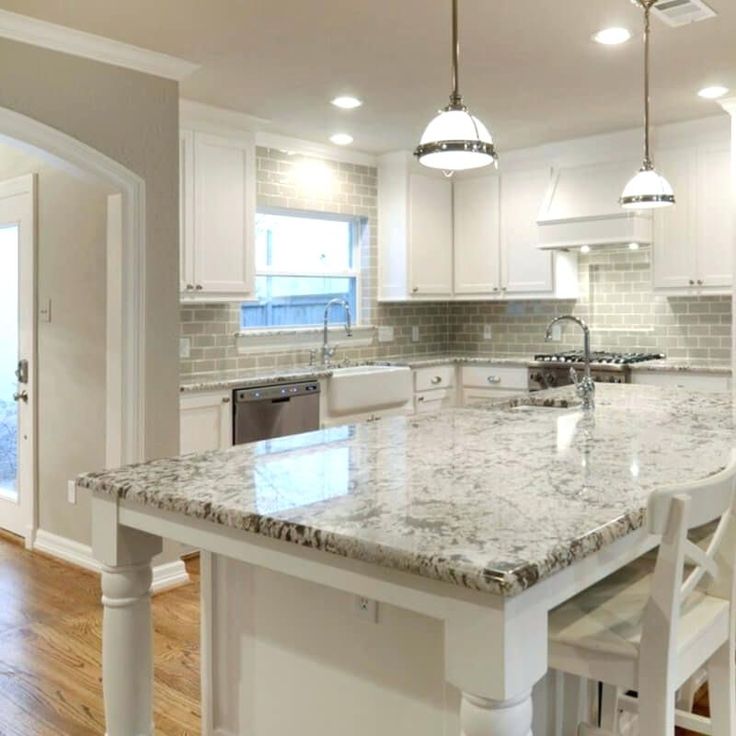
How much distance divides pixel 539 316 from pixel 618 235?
115 centimetres

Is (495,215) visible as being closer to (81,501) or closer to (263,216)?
(263,216)

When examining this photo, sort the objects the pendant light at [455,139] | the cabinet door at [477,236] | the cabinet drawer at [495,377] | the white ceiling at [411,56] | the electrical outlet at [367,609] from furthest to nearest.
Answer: the cabinet door at [477,236]
the cabinet drawer at [495,377]
the white ceiling at [411,56]
the pendant light at [455,139]
the electrical outlet at [367,609]

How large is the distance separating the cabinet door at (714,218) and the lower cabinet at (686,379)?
577mm

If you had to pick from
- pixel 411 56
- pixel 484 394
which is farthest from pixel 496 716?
pixel 484 394

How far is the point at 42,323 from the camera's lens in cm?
443

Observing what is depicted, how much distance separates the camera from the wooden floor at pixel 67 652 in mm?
2729

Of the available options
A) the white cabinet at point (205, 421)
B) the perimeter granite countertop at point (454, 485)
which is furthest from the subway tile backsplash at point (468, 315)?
the perimeter granite countertop at point (454, 485)

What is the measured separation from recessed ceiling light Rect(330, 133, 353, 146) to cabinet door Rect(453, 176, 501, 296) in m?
1.13

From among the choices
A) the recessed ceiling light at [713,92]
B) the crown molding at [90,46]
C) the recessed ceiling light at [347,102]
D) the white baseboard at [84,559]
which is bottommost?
the white baseboard at [84,559]

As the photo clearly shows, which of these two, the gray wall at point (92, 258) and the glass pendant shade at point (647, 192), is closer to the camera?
the glass pendant shade at point (647, 192)

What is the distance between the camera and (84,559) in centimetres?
423

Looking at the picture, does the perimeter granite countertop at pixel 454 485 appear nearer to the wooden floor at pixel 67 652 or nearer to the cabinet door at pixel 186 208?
the wooden floor at pixel 67 652

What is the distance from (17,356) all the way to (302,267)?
6.39 feet

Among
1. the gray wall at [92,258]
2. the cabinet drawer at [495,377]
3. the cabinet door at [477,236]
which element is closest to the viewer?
the gray wall at [92,258]
